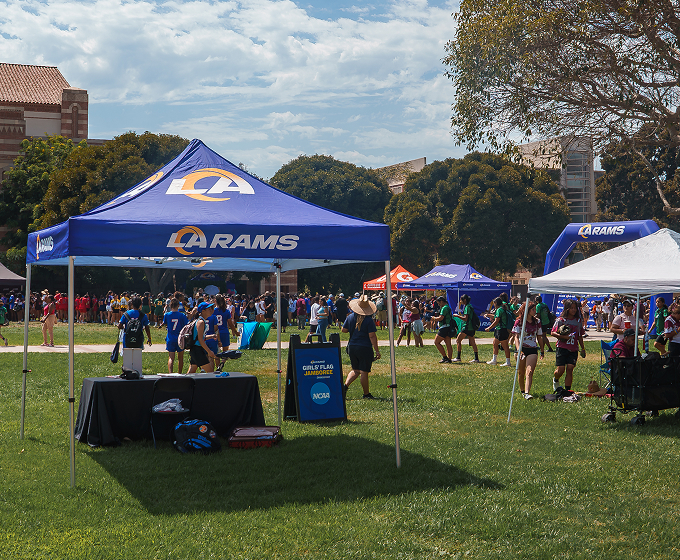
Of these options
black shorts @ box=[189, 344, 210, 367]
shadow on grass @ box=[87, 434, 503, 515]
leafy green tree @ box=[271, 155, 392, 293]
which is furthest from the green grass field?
leafy green tree @ box=[271, 155, 392, 293]

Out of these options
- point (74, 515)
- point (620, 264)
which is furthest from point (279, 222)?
point (620, 264)

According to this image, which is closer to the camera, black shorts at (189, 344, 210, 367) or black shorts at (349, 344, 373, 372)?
black shorts at (349, 344, 373, 372)

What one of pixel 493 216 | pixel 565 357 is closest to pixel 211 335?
pixel 565 357

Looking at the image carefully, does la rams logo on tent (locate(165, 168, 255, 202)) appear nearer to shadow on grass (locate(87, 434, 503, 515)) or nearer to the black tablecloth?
the black tablecloth

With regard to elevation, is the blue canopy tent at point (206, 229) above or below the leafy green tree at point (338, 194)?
below

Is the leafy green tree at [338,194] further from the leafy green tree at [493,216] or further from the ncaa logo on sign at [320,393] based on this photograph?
the ncaa logo on sign at [320,393]

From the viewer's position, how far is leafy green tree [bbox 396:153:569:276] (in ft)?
153

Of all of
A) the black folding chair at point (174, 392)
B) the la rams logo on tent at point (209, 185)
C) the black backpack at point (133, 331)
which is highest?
the la rams logo on tent at point (209, 185)

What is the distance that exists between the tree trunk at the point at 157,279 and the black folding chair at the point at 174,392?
33187 millimetres

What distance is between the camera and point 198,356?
38.0 ft

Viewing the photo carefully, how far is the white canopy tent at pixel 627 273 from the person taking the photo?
30.9 feet

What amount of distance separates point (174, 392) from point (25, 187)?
41.1m

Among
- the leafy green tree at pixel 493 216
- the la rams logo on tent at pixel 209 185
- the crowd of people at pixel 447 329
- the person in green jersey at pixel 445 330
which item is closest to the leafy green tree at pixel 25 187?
the crowd of people at pixel 447 329

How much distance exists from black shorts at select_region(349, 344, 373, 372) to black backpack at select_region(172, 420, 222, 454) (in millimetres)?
3435
